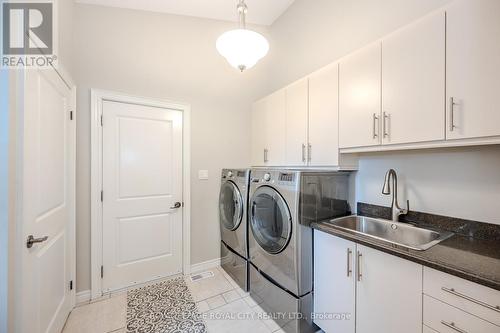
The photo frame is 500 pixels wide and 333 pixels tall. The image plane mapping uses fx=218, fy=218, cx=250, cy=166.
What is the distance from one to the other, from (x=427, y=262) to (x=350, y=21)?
2068mm

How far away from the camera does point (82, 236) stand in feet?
6.93

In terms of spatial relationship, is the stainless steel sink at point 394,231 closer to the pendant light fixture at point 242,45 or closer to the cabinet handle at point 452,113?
the cabinet handle at point 452,113

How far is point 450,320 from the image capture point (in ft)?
3.26

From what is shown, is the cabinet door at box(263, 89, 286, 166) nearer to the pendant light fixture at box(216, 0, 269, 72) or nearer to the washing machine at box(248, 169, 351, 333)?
the washing machine at box(248, 169, 351, 333)

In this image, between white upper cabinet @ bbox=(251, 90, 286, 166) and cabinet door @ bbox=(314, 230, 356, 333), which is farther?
white upper cabinet @ bbox=(251, 90, 286, 166)

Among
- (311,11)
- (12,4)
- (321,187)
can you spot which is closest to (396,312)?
(321,187)

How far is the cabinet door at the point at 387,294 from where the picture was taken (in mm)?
1112

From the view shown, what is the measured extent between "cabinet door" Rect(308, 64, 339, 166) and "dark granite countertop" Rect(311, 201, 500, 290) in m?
0.70

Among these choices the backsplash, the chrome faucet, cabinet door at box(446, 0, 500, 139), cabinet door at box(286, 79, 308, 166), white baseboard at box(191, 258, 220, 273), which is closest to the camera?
cabinet door at box(446, 0, 500, 139)

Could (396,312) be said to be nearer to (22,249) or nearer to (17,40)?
(22,249)

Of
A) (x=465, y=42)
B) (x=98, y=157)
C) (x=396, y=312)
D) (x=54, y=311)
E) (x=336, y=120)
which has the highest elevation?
(x=465, y=42)

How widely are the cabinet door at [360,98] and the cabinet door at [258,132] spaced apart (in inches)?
43.4

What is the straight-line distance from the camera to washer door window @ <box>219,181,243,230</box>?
7.70 feet

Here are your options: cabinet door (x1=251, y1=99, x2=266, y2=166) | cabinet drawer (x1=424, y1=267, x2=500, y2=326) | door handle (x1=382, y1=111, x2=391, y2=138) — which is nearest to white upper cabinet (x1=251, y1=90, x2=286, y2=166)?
cabinet door (x1=251, y1=99, x2=266, y2=166)
